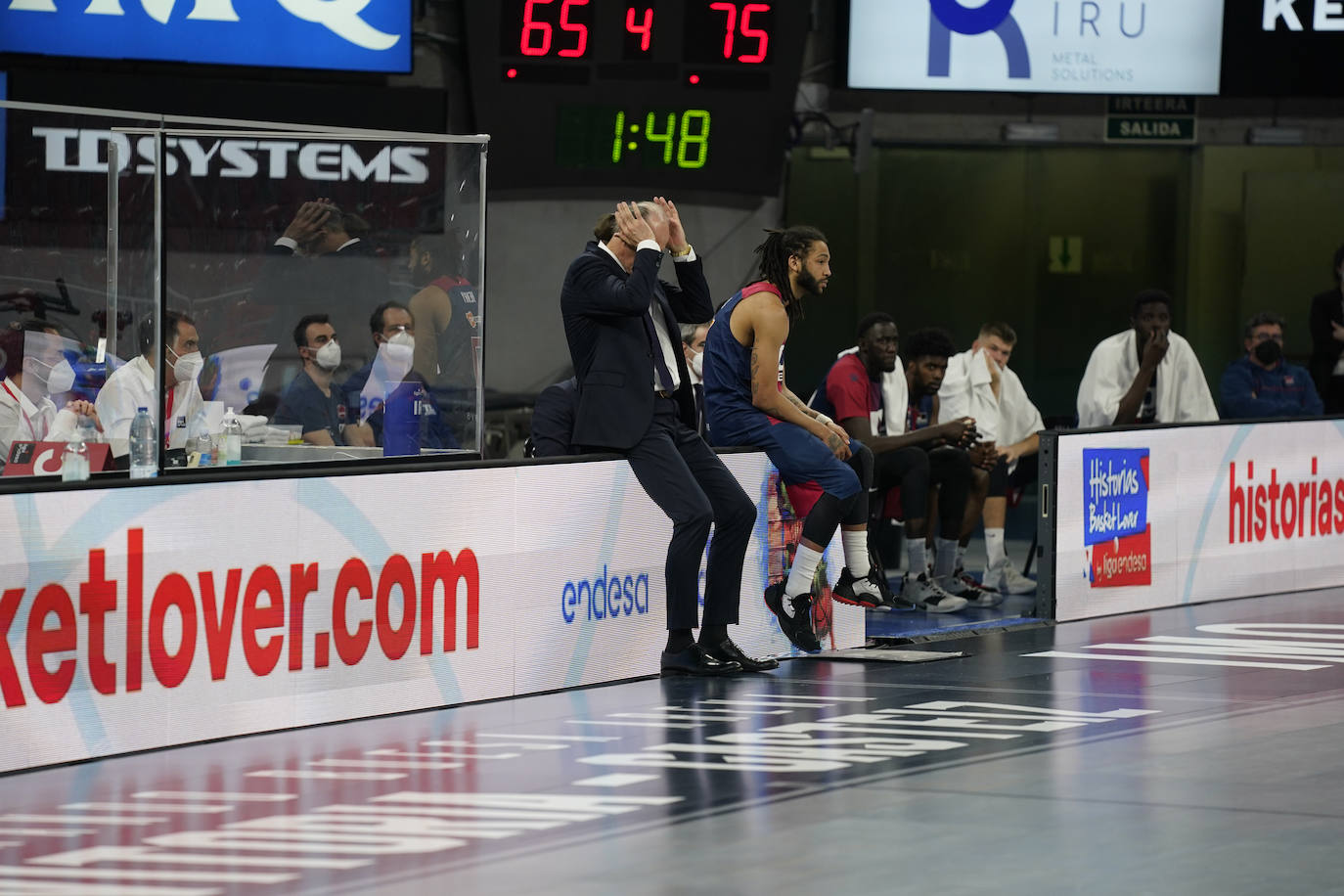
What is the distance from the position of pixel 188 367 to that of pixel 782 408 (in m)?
2.66

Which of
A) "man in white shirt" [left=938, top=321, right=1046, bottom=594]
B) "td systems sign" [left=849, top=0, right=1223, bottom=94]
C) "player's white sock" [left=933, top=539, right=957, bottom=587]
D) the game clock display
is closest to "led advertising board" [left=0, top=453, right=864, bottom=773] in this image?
"player's white sock" [left=933, top=539, right=957, bottom=587]

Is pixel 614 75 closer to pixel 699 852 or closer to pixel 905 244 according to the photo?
pixel 905 244

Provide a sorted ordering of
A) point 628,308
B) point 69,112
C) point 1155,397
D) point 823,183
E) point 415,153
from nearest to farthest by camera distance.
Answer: point 69,112
point 628,308
point 415,153
point 1155,397
point 823,183

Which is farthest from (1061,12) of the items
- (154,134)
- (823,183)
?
(154,134)

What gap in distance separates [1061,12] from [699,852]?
1173 centimetres

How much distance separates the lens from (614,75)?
47.1ft

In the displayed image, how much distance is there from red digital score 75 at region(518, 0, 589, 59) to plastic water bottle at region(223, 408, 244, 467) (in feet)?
20.7

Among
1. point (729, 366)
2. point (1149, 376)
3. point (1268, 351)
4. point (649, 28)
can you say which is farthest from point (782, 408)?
point (649, 28)

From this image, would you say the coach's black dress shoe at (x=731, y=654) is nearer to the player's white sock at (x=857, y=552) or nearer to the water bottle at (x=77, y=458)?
the player's white sock at (x=857, y=552)

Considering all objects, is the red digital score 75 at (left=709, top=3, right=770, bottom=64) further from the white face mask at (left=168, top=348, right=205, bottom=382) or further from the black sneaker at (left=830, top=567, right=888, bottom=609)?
the white face mask at (left=168, top=348, right=205, bottom=382)

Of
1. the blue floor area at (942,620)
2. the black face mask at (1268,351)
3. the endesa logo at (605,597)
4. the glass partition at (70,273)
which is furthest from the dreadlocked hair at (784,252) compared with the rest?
the black face mask at (1268,351)

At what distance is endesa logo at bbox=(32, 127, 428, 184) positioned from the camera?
26.7 feet

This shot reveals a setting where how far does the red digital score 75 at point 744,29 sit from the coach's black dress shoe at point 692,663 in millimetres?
6567

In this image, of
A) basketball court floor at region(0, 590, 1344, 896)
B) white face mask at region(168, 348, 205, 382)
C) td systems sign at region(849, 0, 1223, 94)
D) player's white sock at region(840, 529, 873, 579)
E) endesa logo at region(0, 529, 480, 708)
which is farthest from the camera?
td systems sign at region(849, 0, 1223, 94)
